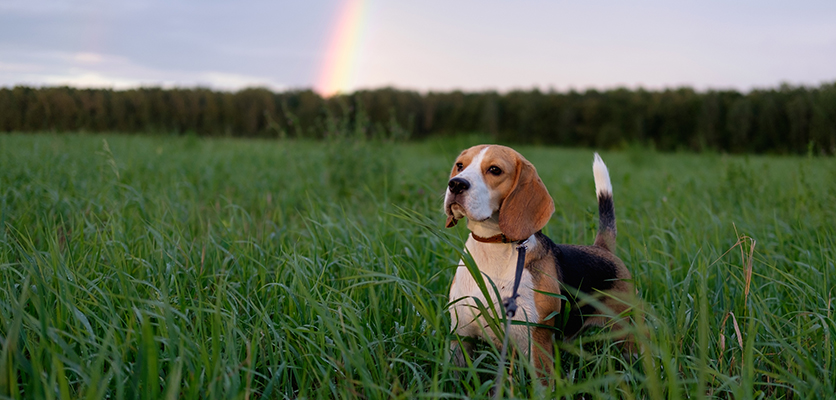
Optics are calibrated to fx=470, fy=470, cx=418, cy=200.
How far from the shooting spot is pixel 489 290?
2127 millimetres

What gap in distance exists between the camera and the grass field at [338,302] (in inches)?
64.3

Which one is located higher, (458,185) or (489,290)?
(458,185)

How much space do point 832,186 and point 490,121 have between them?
23280 mm

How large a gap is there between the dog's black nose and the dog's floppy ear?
0.65 ft

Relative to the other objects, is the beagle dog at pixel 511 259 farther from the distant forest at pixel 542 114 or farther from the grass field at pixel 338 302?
the distant forest at pixel 542 114

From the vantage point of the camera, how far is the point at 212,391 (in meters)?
1.45

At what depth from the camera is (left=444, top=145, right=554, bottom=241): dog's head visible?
2053 millimetres

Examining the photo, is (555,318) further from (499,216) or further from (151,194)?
(151,194)

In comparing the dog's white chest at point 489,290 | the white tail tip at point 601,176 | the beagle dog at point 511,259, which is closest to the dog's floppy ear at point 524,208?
the beagle dog at point 511,259

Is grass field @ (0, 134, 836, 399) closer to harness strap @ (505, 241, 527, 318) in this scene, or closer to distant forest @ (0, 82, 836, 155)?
harness strap @ (505, 241, 527, 318)

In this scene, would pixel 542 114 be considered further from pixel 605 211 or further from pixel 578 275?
pixel 578 275

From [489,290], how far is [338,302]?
26.6 inches

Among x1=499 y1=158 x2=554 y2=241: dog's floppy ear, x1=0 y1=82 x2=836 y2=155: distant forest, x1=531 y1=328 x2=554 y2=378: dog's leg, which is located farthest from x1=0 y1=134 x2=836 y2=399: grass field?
x1=0 y1=82 x2=836 y2=155: distant forest

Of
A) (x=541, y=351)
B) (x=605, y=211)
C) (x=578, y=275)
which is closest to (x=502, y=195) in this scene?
(x=578, y=275)
